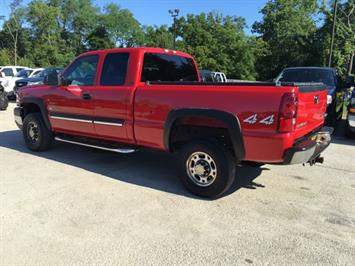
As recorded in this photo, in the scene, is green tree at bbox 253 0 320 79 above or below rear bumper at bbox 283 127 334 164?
above

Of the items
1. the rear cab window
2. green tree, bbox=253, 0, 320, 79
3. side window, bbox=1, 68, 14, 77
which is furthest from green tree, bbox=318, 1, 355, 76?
the rear cab window

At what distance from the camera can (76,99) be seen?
6.13 meters

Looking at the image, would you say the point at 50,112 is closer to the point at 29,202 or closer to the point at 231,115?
the point at 29,202

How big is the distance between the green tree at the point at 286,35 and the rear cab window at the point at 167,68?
1322 inches

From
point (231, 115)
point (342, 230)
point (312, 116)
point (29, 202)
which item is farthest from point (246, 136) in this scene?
point (29, 202)

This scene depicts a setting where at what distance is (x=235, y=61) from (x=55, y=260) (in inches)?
1517

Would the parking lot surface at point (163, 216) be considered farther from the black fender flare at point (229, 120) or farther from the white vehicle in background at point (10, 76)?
the white vehicle in background at point (10, 76)

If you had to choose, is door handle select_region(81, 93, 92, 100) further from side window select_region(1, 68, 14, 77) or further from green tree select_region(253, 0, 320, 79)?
green tree select_region(253, 0, 320, 79)

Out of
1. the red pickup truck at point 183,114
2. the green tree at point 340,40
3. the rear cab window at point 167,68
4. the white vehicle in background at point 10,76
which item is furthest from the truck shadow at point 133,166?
the green tree at point 340,40

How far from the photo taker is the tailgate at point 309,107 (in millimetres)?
4230

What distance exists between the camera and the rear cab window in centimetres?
552

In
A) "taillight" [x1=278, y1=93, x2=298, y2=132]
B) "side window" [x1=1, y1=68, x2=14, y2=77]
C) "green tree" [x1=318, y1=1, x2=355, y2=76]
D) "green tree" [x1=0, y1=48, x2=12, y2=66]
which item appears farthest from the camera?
"green tree" [x1=0, y1=48, x2=12, y2=66]

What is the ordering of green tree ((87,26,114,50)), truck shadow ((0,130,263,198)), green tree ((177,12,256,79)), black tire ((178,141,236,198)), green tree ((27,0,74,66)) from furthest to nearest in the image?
green tree ((87,26,114,50)) < green tree ((27,0,74,66)) < green tree ((177,12,256,79)) < truck shadow ((0,130,263,198)) < black tire ((178,141,236,198))

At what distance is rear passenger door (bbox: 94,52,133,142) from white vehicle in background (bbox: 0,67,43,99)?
1289 cm
